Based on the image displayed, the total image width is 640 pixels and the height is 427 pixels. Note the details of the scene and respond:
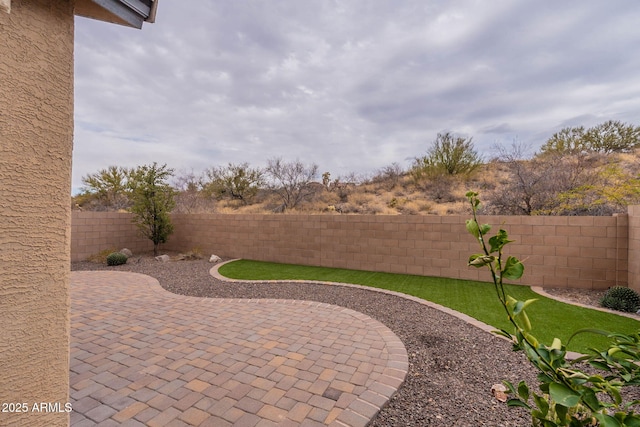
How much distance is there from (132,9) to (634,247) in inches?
343

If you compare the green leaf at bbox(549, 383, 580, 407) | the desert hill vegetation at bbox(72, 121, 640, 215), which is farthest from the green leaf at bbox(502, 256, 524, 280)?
the desert hill vegetation at bbox(72, 121, 640, 215)

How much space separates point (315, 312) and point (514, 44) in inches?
351

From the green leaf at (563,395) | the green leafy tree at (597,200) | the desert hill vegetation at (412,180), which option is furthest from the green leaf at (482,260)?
the desert hill vegetation at (412,180)

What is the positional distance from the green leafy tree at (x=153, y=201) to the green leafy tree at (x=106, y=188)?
31.5 ft

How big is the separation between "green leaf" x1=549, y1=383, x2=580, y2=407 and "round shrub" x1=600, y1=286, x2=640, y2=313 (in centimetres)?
630

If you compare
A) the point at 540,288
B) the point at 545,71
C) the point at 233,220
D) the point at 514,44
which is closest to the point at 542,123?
the point at 545,71

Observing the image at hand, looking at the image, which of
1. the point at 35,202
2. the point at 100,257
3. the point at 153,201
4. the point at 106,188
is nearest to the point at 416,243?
the point at 35,202

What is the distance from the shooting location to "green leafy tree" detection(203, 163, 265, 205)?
840 inches

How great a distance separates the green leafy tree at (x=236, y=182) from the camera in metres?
21.3

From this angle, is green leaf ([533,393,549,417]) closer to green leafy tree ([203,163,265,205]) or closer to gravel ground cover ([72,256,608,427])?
gravel ground cover ([72,256,608,427])

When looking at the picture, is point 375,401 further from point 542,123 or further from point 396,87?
point 542,123

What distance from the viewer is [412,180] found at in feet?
64.3

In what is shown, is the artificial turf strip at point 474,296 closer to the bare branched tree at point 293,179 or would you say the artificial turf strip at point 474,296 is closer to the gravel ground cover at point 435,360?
the gravel ground cover at point 435,360

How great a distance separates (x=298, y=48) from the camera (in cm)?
952
